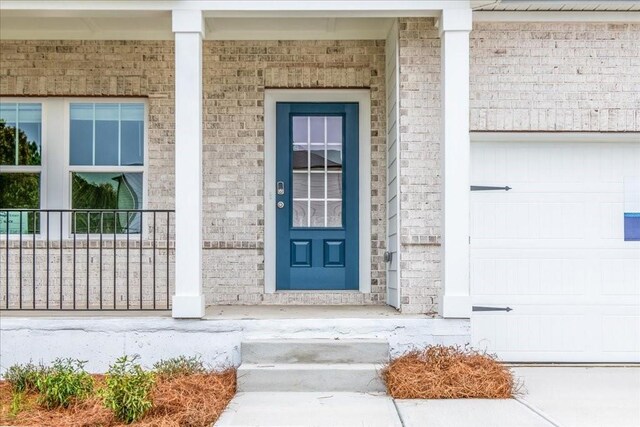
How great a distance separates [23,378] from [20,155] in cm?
269

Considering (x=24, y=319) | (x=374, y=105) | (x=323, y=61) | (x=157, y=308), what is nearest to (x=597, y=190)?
(x=374, y=105)

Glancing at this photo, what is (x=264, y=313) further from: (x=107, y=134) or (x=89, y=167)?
(x=107, y=134)

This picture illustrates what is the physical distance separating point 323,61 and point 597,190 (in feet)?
9.73

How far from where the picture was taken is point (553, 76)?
6.33 meters

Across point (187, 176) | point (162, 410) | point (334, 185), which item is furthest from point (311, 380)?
point (334, 185)

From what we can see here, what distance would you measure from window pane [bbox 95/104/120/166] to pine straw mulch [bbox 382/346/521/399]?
364 cm

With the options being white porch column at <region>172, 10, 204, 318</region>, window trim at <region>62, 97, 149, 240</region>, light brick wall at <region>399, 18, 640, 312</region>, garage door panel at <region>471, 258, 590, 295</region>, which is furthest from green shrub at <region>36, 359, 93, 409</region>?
light brick wall at <region>399, 18, 640, 312</region>

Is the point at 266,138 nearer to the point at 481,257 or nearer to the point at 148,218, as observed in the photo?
the point at 148,218

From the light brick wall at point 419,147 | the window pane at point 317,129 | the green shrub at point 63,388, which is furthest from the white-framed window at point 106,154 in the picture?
the light brick wall at point 419,147

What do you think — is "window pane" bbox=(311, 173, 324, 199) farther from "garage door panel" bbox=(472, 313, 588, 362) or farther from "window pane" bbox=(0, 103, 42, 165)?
"window pane" bbox=(0, 103, 42, 165)

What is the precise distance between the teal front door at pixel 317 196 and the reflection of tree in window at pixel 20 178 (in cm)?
250

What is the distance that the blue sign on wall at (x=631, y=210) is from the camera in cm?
646

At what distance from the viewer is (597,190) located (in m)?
6.45

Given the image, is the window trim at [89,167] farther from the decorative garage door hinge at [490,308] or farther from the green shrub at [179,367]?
the decorative garage door hinge at [490,308]
